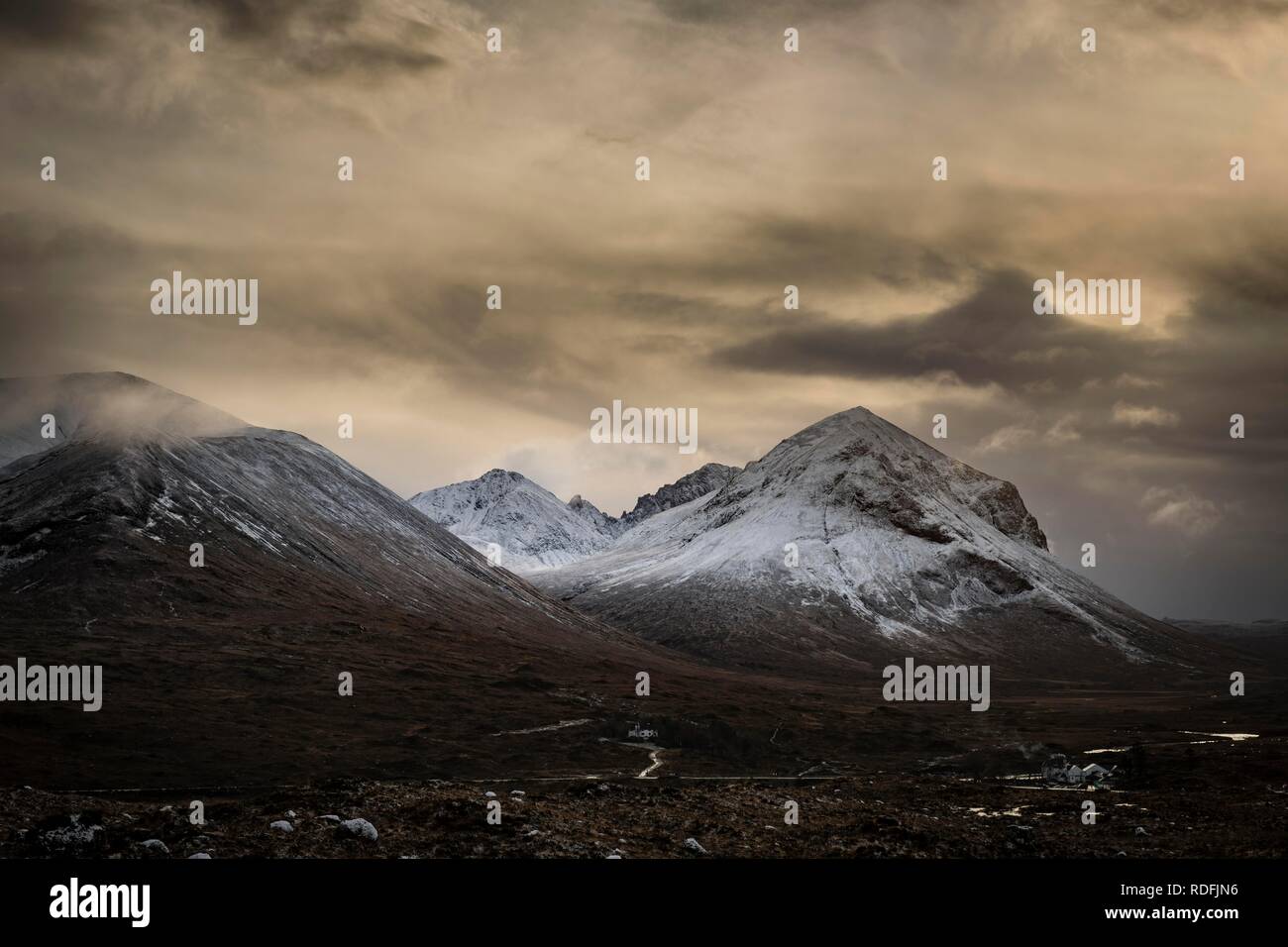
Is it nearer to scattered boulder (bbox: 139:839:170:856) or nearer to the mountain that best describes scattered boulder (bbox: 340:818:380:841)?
scattered boulder (bbox: 139:839:170:856)

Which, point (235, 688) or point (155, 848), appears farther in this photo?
point (235, 688)

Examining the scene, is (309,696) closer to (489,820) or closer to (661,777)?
(661,777)

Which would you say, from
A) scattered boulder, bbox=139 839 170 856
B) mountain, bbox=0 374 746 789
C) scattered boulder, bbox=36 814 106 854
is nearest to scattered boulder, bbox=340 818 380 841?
scattered boulder, bbox=139 839 170 856

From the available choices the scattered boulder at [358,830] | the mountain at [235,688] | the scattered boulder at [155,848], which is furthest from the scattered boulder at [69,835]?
the mountain at [235,688]

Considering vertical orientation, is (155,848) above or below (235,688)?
above

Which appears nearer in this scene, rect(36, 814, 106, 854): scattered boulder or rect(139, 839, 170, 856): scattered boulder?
rect(139, 839, 170, 856): scattered boulder

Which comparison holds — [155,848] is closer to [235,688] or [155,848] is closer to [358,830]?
[358,830]

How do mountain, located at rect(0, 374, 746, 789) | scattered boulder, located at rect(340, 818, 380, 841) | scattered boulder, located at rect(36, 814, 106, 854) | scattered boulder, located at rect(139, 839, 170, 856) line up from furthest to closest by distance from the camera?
mountain, located at rect(0, 374, 746, 789), scattered boulder, located at rect(340, 818, 380, 841), scattered boulder, located at rect(36, 814, 106, 854), scattered boulder, located at rect(139, 839, 170, 856)

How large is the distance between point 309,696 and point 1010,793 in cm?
10234

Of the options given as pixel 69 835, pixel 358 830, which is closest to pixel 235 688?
pixel 69 835

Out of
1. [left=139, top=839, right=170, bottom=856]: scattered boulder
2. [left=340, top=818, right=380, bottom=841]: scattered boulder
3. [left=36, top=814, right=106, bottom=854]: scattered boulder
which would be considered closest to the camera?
[left=139, top=839, right=170, bottom=856]: scattered boulder

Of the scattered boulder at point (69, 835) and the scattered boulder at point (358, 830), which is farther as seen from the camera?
the scattered boulder at point (358, 830)

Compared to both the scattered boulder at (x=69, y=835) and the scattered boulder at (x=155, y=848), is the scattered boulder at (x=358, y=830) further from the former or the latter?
the scattered boulder at (x=69, y=835)
